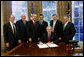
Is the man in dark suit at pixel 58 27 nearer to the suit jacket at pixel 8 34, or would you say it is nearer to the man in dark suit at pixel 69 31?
the man in dark suit at pixel 69 31

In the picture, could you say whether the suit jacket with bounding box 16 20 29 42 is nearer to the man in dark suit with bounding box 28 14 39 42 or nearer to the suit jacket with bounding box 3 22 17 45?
the man in dark suit with bounding box 28 14 39 42

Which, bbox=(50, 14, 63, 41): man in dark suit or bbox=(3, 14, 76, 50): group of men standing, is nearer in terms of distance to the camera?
bbox=(3, 14, 76, 50): group of men standing

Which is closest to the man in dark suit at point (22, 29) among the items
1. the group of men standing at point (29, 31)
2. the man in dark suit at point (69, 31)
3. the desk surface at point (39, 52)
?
the group of men standing at point (29, 31)

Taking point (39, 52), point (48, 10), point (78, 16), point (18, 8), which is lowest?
point (39, 52)

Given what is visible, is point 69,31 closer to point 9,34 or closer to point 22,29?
point 22,29

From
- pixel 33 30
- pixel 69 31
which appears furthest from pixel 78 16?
pixel 33 30

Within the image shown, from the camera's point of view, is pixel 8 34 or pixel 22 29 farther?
pixel 22 29

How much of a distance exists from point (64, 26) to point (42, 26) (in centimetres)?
69

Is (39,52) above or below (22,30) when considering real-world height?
below

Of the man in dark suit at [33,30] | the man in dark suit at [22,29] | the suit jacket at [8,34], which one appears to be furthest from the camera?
the man in dark suit at [22,29]

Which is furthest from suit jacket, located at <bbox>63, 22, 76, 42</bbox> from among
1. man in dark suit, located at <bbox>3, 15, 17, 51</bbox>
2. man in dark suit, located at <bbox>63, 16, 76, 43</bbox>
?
man in dark suit, located at <bbox>3, 15, 17, 51</bbox>

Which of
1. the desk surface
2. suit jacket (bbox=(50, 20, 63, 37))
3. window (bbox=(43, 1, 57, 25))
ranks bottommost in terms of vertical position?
the desk surface

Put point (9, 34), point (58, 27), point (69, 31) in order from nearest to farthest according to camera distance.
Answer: point (9, 34)
point (69, 31)
point (58, 27)

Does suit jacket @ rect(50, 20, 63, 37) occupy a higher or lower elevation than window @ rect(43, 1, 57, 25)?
lower
